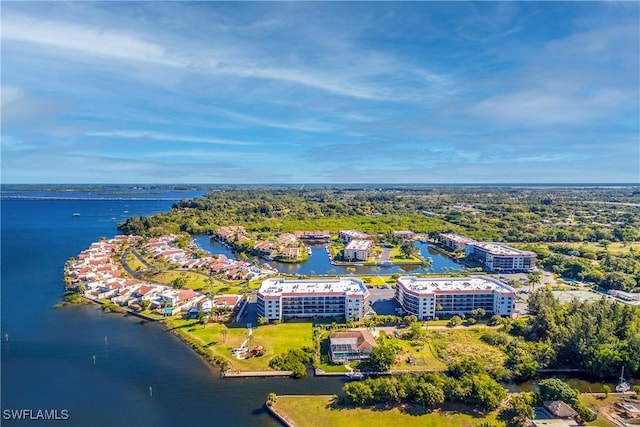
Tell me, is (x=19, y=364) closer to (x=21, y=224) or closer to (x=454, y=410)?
(x=454, y=410)

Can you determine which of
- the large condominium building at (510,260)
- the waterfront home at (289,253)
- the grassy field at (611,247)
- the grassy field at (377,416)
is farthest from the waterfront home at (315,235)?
the grassy field at (377,416)

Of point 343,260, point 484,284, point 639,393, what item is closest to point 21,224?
point 343,260

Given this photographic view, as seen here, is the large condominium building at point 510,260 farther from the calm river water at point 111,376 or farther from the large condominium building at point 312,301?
the calm river water at point 111,376

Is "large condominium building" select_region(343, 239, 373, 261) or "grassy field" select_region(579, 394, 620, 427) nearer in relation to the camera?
"grassy field" select_region(579, 394, 620, 427)

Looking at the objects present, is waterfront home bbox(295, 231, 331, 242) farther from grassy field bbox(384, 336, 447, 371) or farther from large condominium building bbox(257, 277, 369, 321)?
grassy field bbox(384, 336, 447, 371)

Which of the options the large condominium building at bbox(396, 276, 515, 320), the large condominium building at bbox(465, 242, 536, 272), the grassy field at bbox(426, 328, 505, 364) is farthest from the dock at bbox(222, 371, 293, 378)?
the large condominium building at bbox(465, 242, 536, 272)

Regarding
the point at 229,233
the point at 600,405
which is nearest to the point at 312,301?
the point at 600,405

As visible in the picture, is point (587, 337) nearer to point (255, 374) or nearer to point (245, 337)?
point (255, 374)
